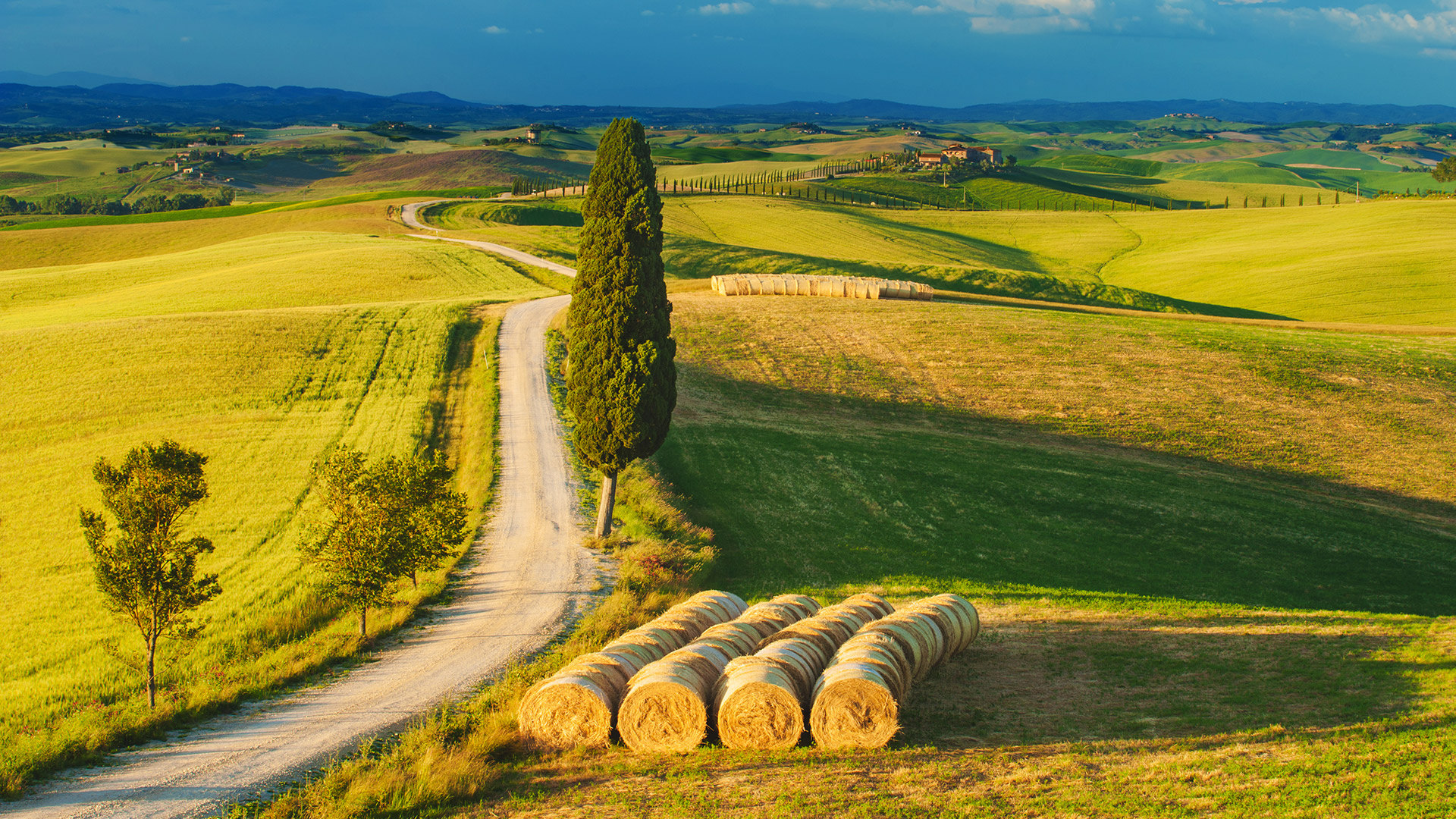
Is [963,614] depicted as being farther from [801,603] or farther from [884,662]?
[884,662]

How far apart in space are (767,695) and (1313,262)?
86.7 m

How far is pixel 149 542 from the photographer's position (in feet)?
55.3

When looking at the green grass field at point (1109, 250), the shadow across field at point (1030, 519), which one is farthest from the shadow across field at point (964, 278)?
the shadow across field at point (1030, 519)

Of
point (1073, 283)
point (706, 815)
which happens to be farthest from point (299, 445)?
point (1073, 283)

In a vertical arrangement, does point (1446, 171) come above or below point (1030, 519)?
above

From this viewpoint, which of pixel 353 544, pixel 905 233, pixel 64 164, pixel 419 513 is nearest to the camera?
pixel 353 544

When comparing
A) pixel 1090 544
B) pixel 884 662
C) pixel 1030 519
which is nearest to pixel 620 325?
pixel 1030 519

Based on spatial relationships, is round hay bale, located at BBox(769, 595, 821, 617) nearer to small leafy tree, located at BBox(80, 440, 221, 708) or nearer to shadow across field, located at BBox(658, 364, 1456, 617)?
shadow across field, located at BBox(658, 364, 1456, 617)

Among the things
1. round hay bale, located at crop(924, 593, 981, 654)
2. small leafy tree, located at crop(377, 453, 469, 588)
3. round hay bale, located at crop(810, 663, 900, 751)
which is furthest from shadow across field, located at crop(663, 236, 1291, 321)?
round hay bale, located at crop(810, 663, 900, 751)

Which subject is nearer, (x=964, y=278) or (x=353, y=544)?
(x=353, y=544)

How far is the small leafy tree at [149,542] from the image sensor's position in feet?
54.3

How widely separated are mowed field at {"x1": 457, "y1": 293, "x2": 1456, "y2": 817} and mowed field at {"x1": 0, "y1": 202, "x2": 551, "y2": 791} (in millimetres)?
8694

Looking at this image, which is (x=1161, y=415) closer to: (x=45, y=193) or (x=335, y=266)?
(x=335, y=266)

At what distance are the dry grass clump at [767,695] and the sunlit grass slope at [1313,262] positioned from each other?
6728cm
